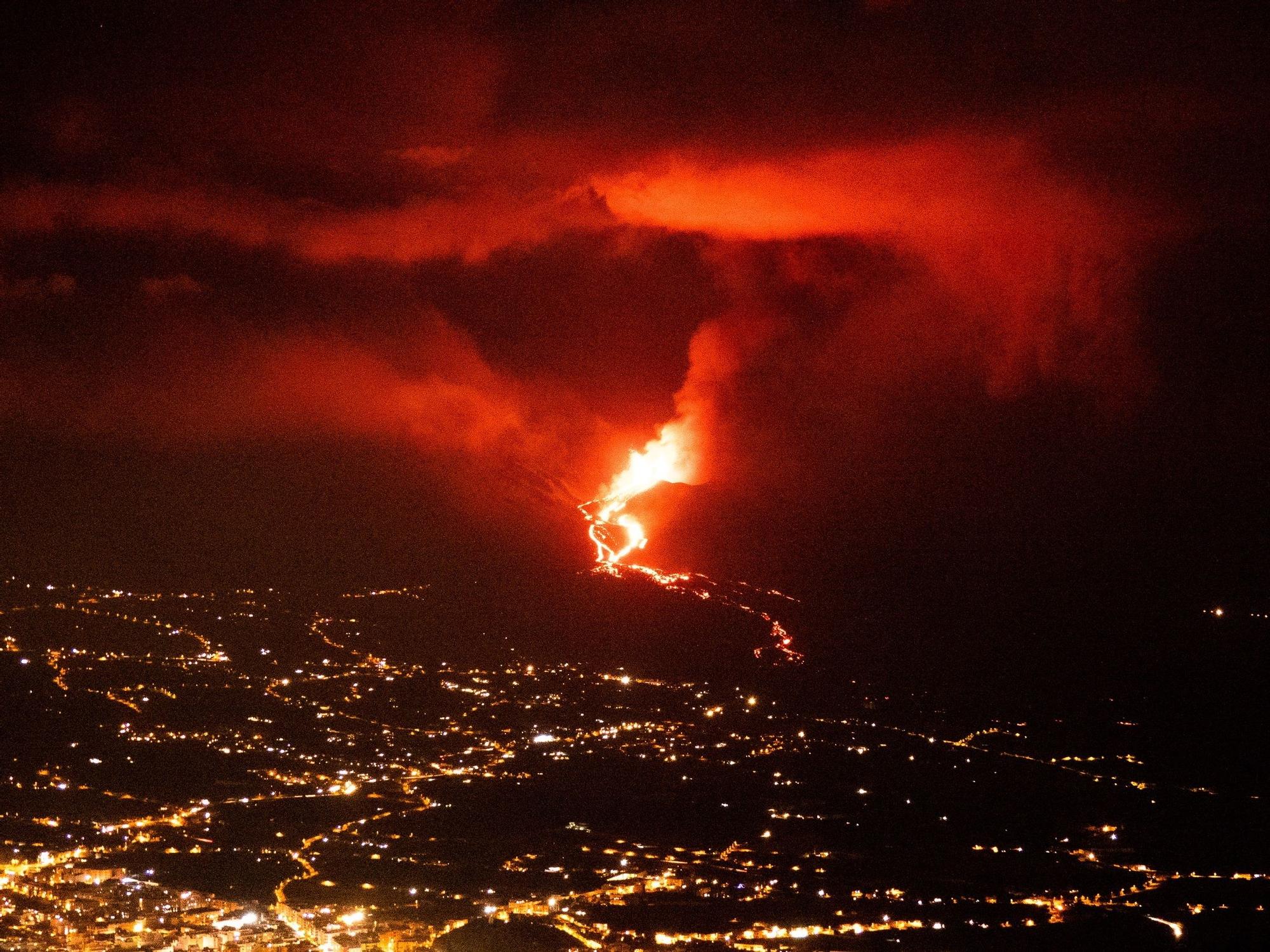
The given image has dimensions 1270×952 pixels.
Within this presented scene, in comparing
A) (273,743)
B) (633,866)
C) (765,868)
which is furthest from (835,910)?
Result: (273,743)

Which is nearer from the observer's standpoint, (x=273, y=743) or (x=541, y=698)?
(x=273, y=743)

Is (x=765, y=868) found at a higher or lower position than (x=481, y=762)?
lower

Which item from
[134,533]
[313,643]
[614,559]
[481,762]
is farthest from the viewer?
[134,533]

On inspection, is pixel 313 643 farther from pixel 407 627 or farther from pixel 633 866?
pixel 633 866

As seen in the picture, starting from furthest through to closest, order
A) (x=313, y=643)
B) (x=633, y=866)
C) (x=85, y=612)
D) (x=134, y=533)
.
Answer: (x=134, y=533) < (x=85, y=612) < (x=313, y=643) < (x=633, y=866)

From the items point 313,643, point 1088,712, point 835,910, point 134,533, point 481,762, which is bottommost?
point 835,910

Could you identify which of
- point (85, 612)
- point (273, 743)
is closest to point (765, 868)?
point (273, 743)

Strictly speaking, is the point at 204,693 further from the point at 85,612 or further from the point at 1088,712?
the point at 1088,712
